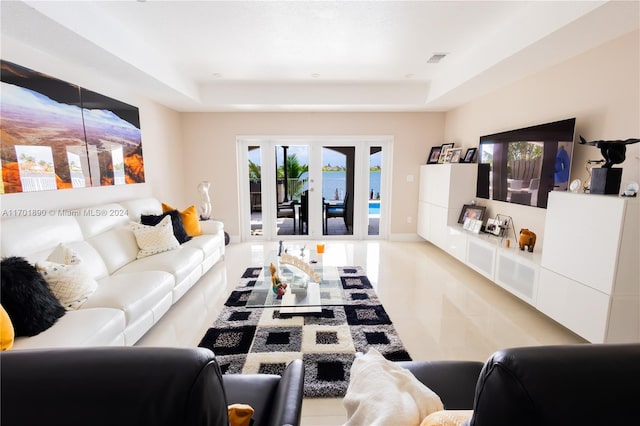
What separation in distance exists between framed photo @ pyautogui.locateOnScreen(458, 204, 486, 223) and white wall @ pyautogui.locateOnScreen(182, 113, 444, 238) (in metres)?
1.31

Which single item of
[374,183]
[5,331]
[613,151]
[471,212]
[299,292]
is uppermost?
[613,151]

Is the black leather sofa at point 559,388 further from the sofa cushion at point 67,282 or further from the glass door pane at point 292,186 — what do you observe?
the glass door pane at point 292,186

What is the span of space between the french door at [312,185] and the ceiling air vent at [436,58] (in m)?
1.86

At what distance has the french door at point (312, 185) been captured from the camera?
5.46 metres

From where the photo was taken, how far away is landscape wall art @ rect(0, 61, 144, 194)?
7.39ft

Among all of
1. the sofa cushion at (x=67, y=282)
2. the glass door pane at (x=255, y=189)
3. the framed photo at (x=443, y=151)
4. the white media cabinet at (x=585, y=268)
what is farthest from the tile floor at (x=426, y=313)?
the framed photo at (x=443, y=151)

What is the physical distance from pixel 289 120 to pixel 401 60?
2.25m

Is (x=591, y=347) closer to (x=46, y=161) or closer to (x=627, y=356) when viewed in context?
(x=627, y=356)

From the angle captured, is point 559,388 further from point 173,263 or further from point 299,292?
point 173,263

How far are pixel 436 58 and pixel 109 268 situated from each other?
13.1 ft

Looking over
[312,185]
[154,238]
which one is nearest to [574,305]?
[154,238]

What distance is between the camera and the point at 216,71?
3.90 meters

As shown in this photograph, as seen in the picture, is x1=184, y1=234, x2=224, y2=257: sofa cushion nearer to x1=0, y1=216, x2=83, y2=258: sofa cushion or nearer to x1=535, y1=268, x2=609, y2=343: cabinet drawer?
x1=0, y1=216, x2=83, y2=258: sofa cushion

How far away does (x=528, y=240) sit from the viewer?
3080mm
